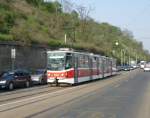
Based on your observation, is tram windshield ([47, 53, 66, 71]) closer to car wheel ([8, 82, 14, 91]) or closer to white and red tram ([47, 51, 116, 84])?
white and red tram ([47, 51, 116, 84])

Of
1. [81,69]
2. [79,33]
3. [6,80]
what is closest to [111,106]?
[6,80]

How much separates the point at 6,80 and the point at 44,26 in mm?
44727

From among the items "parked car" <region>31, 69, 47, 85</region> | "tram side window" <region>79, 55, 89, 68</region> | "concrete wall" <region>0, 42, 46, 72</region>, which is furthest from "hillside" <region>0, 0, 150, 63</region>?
"tram side window" <region>79, 55, 89, 68</region>

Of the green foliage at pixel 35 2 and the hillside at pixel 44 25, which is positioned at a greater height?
the green foliage at pixel 35 2

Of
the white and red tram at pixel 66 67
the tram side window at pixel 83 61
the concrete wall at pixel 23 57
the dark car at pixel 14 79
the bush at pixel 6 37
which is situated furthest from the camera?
the bush at pixel 6 37

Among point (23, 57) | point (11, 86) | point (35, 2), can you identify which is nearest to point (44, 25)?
point (35, 2)

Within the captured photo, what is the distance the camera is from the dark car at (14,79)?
115 feet

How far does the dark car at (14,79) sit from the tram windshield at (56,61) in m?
2.14

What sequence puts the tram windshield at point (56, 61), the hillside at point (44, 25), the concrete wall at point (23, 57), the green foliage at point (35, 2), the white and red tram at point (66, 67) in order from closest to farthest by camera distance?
the white and red tram at point (66, 67) → the tram windshield at point (56, 61) → the concrete wall at point (23, 57) → the hillside at point (44, 25) → the green foliage at point (35, 2)

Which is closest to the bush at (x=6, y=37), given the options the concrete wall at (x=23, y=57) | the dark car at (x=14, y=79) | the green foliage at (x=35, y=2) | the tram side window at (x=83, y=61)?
the concrete wall at (x=23, y=57)

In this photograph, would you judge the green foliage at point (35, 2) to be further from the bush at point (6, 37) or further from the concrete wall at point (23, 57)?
the bush at point (6, 37)

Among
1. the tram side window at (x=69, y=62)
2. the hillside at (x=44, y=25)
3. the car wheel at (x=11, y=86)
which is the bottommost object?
the car wheel at (x=11, y=86)

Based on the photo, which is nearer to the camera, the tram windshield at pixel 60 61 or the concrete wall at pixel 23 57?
the tram windshield at pixel 60 61

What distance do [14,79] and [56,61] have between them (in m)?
4.56
